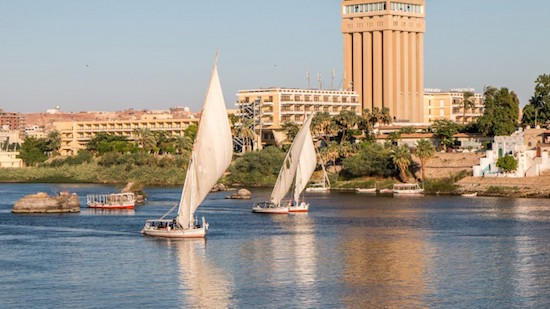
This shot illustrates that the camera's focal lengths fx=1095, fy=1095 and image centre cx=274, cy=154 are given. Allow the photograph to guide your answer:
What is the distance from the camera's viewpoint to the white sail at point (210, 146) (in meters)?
68.9

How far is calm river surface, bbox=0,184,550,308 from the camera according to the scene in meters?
50.3

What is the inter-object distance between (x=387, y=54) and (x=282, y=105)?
19.0m

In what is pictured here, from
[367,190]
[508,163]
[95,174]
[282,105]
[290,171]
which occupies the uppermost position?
[282,105]

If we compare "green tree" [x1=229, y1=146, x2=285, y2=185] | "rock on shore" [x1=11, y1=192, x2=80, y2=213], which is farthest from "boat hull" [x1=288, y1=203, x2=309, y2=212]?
"green tree" [x1=229, y1=146, x2=285, y2=185]

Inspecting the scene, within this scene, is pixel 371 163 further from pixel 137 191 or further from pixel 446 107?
pixel 446 107

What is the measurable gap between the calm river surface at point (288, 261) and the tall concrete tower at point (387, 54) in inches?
3294

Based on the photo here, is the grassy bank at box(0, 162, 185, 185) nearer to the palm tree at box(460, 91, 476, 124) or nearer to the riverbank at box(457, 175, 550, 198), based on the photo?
Answer: the riverbank at box(457, 175, 550, 198)

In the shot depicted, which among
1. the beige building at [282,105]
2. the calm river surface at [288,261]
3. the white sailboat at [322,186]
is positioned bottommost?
the calm river surface at [288,261]

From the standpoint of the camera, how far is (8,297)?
50469 mm

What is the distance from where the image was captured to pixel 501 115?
5753 inches

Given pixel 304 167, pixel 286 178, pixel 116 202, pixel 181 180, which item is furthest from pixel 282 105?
pixel 286 178

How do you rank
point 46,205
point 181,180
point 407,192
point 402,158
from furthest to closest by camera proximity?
point 181,180
point 402,158
point 407,192
point 46,205

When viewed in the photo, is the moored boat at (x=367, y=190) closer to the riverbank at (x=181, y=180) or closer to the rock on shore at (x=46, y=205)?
the riverbank at (x=181, y=180)

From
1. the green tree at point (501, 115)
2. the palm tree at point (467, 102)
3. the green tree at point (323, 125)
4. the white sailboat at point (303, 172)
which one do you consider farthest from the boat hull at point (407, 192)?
the palm tree at point (467, 102)
